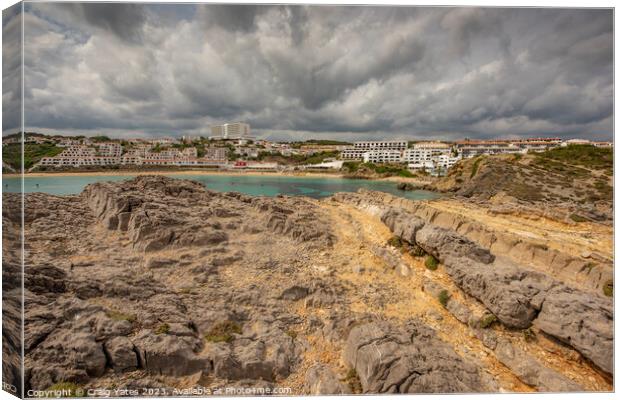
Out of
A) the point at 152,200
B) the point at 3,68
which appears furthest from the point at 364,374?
the point at 152,200

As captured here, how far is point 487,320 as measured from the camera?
15.4ft

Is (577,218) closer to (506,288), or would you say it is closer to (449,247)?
(449,247)

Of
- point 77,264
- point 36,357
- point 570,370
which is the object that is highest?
point 77,264

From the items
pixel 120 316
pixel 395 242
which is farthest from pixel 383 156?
pixel 120 316

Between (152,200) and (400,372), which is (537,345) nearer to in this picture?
(400,372)

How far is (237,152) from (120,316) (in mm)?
34612

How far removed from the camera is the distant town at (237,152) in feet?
46.9

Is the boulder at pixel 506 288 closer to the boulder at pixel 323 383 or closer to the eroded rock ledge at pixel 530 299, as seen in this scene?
the eroded rock ledge at pixel 530 299

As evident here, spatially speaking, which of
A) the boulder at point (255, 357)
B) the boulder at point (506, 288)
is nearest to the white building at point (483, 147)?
the boulder at point (506, 288)

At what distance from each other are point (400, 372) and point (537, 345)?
2.62 m

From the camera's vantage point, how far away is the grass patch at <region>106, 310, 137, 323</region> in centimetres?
387

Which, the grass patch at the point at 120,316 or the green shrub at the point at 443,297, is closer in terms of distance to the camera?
the grass patch at the point at 120,316

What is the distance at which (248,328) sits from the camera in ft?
15.1

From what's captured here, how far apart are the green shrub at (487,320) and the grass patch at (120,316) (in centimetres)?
589
